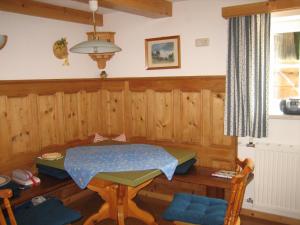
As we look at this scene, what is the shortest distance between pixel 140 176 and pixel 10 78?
184 cm

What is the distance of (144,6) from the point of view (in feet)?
10.2

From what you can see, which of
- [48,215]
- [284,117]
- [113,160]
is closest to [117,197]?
[113,160]

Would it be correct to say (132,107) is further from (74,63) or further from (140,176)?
(140,176)

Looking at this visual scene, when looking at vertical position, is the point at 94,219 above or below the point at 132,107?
below

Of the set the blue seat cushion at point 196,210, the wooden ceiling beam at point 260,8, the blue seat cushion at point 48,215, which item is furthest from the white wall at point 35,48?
the blue seat cushion at point 196,210

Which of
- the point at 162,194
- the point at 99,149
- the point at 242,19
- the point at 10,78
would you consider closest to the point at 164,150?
the point at 99,149

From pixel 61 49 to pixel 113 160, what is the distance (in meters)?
1.66

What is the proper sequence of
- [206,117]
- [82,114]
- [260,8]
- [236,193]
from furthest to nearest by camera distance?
[82,114], [206,117], [260,8], [236,193]

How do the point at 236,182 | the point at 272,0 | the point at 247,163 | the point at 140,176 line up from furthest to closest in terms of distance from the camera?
1. the point at 272,0
2. the point at 140,176
3. the point at 247,163
4. the point at 236,182

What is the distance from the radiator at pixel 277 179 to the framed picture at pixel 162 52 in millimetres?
1379

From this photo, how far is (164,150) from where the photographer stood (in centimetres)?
322

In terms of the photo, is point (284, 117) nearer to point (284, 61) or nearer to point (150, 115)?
point (284, 61)

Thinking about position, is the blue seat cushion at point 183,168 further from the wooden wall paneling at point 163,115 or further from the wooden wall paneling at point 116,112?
the wooden wall paneling at point 116,112

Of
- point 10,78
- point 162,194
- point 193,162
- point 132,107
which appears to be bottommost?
point 162,194
